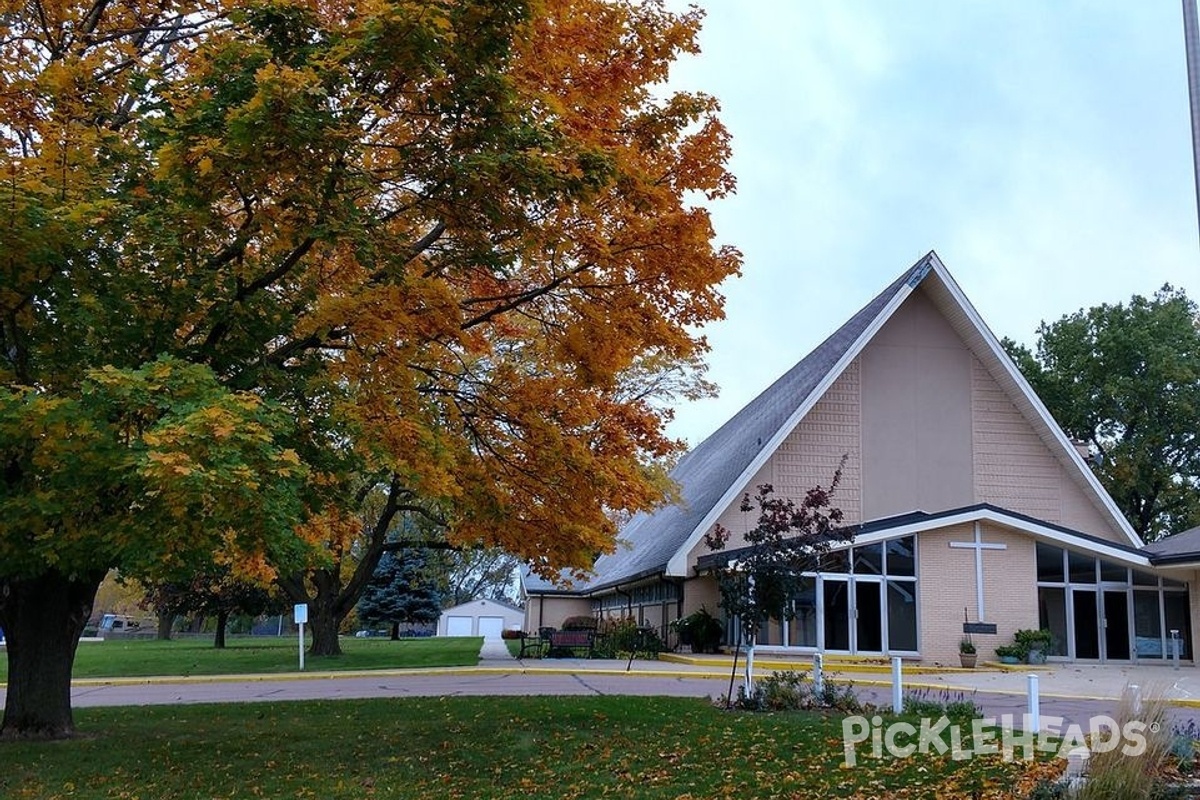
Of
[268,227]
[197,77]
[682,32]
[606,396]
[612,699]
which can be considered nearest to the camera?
[197,77]

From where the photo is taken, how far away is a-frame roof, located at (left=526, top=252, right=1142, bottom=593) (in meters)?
28.3

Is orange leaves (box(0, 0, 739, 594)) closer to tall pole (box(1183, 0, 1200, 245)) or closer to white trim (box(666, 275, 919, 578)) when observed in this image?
tall pole (box(1183, 0, 1200, 245))

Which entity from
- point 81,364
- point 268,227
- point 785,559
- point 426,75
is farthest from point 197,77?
point 785,559

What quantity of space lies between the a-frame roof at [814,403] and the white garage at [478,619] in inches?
1252

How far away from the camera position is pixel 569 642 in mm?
29578

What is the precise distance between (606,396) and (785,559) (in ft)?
11.3

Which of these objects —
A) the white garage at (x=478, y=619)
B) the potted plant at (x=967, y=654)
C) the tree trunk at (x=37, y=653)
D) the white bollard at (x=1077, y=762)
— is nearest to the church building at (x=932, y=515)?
the potted plant at (x=967, y=654)

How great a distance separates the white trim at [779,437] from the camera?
2725 centimetres

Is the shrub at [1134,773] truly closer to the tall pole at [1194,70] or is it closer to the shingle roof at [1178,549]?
the tall pole at [1194,70]

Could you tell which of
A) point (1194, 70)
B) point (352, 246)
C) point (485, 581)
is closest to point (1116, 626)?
point (1194, 70)

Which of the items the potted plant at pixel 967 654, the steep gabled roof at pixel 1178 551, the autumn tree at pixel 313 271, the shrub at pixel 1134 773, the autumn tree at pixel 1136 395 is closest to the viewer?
the shrub at pixel 1134 773

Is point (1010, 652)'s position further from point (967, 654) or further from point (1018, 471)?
point (1018, 471)

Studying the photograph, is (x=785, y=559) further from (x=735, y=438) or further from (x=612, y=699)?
(x=735, y=438)

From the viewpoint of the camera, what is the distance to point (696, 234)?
37.2ft
